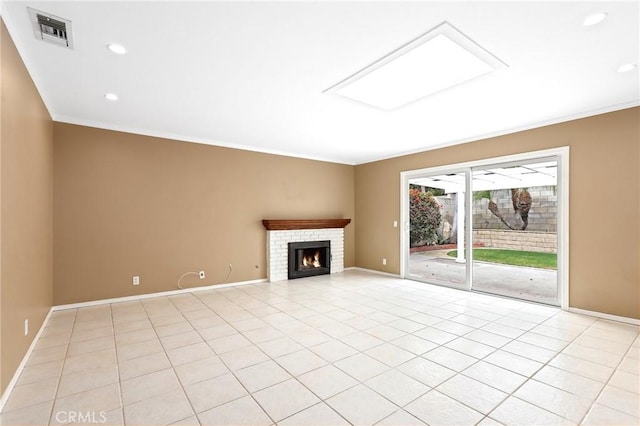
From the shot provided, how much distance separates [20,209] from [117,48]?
1509 millimetres

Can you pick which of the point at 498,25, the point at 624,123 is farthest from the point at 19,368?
the point at 624,123

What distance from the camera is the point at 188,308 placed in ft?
13.5

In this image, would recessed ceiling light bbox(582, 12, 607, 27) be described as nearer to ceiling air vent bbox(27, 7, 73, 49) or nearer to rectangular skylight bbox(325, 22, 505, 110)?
rectangular skylight bbox(325, 22, 505, 110)

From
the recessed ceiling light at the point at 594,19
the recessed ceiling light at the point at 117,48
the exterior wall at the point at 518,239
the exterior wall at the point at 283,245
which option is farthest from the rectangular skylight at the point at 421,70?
the exterior wall at the point at 283,245

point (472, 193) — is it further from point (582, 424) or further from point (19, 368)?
point (19, 368)

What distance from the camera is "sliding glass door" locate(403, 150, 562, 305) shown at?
442 centimetres

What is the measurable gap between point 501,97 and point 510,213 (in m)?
2.20

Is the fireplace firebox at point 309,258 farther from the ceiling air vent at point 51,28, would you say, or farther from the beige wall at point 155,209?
the ceiling air vent at point 51,28

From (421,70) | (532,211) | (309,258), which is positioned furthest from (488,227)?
(309,258)

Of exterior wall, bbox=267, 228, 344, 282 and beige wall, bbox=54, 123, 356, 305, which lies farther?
exterior wall, bbox=267, 228, 344, 282

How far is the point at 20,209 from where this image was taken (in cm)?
246

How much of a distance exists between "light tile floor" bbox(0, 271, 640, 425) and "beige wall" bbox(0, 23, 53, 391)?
35 cm

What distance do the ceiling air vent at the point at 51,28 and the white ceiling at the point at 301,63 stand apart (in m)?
0.05

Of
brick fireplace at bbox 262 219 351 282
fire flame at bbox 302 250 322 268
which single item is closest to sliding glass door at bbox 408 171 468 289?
brick fireplace at bbox 262 219 351 282
